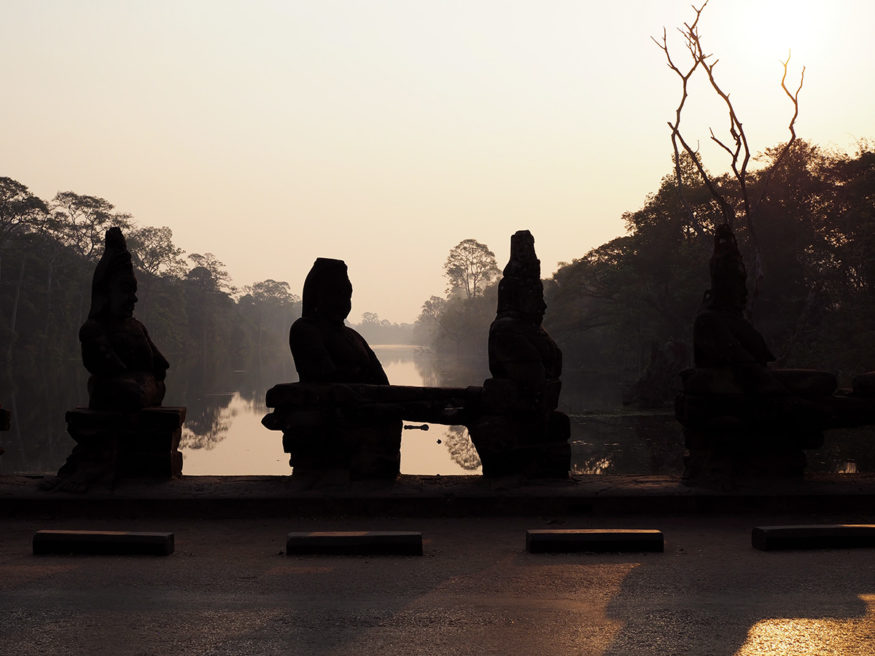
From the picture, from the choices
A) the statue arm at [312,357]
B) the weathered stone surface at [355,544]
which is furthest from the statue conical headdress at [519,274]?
the weathered stone surface at [355,544]

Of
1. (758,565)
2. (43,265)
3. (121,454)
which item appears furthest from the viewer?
(43,265)

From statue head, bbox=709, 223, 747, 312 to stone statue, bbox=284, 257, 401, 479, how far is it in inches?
122

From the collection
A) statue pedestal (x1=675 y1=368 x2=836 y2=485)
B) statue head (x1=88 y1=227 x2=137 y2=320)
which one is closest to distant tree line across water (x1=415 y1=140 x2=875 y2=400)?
statue pedestal (x1=675 y1=368 x2=836 y2=485)

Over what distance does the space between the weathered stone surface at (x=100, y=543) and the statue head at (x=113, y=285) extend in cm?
252

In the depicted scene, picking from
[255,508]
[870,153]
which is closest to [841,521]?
[255,508]

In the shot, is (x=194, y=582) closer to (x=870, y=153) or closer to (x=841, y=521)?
(x=841, y=521)

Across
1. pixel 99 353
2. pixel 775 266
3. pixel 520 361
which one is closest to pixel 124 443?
pixel 99 353

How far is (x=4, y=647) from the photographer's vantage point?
388 centimetres

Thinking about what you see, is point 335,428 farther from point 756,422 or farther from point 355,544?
point 756,422

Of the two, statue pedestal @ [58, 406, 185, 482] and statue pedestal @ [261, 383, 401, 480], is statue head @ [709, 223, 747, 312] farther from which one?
statue pedestal @ [58, 406, 185, 482]

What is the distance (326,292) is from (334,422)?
1.19 m

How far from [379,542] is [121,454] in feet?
9.90

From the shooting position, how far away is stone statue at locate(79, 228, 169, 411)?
7.40 m

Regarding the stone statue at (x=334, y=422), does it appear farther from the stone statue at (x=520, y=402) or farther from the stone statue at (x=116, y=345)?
the stone statue at (x=116, y=345)
